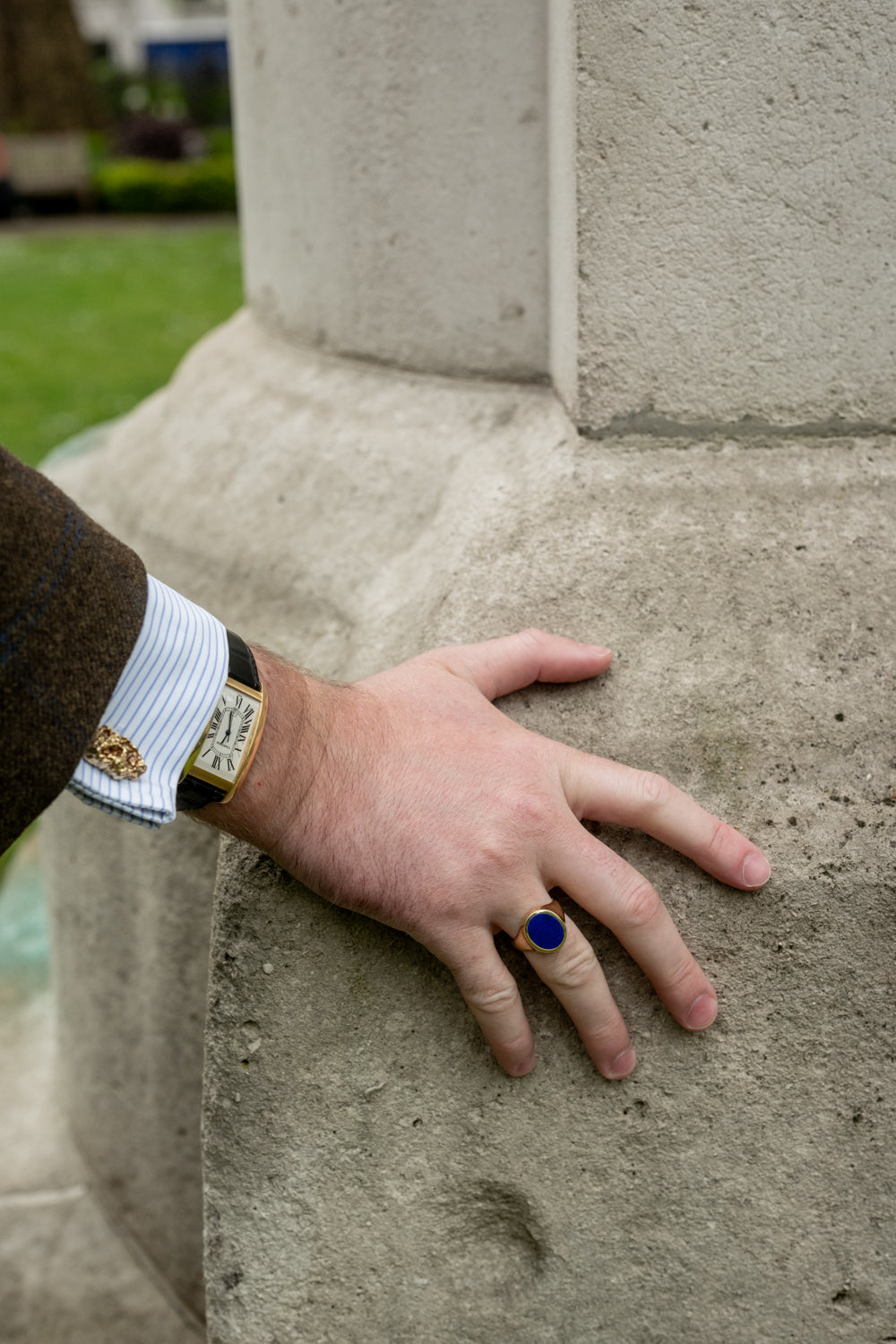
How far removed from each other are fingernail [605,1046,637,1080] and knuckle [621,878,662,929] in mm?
139

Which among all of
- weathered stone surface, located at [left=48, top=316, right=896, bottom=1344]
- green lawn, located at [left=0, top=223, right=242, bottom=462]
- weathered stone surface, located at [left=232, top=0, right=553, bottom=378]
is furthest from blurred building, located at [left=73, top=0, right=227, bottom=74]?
weathered stone surface, located at [left=48, top=316, right=896, bottom=1344]

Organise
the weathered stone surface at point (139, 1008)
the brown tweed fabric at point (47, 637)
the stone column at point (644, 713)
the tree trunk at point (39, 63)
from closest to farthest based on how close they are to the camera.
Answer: the brown tweed fabric at point (47, 637) → the stone column at point (644, 713) → the weathered stone surface at point (139, 1008) → the tree trunk at point (39, 63)

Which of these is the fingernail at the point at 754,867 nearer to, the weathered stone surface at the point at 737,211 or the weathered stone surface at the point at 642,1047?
the weathered stone surface at the point at 642,1047

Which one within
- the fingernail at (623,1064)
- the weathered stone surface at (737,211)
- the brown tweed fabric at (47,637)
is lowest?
the fingernail at (623,1064)

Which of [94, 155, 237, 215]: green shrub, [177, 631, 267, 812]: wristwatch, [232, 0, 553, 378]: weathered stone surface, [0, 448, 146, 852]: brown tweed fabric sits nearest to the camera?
[0, 448, 146, 852]: brown tweed fabric

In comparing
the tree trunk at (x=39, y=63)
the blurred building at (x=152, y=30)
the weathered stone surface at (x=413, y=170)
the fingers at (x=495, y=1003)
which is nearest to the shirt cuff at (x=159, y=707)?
the fingers at (x=495, y=1003)

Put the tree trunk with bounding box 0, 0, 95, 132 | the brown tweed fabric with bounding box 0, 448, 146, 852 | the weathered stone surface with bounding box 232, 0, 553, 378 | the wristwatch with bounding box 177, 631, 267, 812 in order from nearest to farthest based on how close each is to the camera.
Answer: the brown tweed fabric with bounding box 0, 448, 146, 852
the wristwatch with bounding box 177, 631, 267, 812
the weathered stone surface with bounding box 232, 0, 553, 378
the tree trunk with bounding box 0, 0, 95, 132


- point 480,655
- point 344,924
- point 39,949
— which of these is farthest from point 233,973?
point 39,949

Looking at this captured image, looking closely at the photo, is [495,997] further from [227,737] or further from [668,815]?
[227,737]

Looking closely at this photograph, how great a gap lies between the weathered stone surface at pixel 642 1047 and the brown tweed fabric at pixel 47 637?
284mm

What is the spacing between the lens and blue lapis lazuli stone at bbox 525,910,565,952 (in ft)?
3.64

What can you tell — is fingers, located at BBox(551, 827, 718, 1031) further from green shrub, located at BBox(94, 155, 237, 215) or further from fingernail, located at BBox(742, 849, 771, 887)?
green shrub, located at BBox(94, 155, 237, 215)

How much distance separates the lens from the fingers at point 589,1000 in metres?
1.13

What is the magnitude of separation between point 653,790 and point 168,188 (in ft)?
55.1
